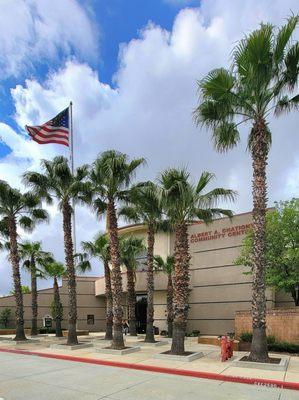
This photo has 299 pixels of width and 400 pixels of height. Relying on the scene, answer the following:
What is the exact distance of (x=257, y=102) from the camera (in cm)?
1603

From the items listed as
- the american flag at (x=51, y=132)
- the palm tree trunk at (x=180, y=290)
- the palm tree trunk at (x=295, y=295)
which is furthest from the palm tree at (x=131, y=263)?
the palm tree trunk at (x=180, y=290)

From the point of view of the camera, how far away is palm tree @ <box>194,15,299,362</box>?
14.8 m

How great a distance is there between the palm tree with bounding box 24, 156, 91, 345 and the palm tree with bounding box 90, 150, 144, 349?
1814 millimetres

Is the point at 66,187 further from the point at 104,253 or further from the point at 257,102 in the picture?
the point at 257,102

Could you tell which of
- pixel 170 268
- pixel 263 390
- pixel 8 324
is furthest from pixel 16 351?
pixel 8 324

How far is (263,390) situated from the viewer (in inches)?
427

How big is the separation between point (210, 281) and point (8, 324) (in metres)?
21.0

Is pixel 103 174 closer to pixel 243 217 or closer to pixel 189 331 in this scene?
pixel 243 217

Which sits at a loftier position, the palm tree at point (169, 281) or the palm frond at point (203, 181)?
the palm frond at point (203, 181)

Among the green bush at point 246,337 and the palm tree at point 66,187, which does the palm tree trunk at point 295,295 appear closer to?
Result: the green bush at point 246,337

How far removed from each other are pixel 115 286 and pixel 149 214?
496 centimetres

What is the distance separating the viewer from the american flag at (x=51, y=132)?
27.2 meters

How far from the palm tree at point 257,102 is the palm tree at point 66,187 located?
28.9 feet

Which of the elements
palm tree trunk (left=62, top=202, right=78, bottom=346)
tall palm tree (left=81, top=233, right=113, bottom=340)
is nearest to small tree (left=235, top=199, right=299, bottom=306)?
palm tree trunk (left=62, top=202, right=78, bottom=346)
